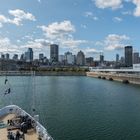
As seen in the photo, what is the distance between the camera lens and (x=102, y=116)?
184 feet

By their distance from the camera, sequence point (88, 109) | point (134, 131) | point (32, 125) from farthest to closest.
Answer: point (88, 109) < point (134, 131) < point (32, 125)

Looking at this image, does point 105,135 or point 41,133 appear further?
point 105,135

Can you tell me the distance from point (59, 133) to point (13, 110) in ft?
24.7

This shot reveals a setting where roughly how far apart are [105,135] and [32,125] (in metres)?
13.1

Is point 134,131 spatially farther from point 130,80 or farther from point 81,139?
point 130,80

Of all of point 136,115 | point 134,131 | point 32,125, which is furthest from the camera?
point 136,115

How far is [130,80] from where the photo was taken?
15712 centimetres

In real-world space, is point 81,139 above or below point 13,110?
below

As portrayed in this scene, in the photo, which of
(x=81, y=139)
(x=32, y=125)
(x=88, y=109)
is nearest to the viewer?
(x=32, y=125)

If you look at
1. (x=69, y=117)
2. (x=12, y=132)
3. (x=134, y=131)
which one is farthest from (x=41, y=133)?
(x=69, y=117)

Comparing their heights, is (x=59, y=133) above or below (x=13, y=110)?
below

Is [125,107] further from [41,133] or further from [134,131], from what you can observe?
[41,133]

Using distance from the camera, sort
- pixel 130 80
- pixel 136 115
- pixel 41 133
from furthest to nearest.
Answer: pixel 130 80, pixel 136 115, pixel 41 133

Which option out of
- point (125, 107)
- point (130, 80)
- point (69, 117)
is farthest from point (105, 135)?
point (130, 80)
